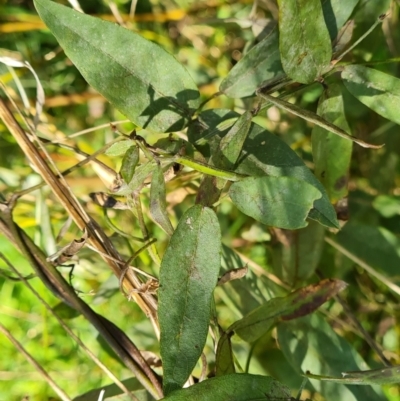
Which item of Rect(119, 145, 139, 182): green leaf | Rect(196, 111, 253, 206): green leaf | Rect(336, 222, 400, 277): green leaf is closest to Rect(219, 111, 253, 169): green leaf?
Rect(196, 111, 253, 206): green leaf

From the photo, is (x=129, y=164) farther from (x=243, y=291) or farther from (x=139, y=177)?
(x=243, y=291)

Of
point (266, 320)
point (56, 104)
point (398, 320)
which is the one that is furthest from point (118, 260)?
point (398, 320)

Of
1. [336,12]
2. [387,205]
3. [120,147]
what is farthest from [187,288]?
[387,205]

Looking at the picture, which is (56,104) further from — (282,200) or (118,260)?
(282,200)

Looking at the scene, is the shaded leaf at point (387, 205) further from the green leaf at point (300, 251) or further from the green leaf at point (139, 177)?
the green leaf at point (139, 177)

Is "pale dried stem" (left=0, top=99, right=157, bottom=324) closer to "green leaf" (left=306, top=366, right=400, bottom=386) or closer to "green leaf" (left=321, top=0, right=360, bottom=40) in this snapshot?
"green leaf" (left=306, top=366, right=400, bottom=386)
